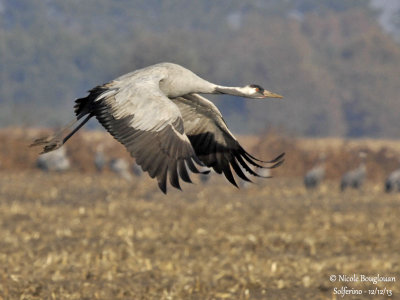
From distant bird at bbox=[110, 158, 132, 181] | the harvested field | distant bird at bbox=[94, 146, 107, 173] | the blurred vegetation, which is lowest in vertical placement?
the harvested field

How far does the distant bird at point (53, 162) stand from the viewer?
21516mm

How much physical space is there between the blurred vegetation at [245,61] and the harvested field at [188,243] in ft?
130

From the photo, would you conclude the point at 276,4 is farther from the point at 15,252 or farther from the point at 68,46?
the point at 15,252

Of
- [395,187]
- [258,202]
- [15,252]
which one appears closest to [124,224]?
[15,252]

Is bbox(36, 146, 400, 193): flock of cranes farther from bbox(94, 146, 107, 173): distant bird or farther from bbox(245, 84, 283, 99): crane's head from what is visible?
bbox(245, 84, 283, 99): crane's head

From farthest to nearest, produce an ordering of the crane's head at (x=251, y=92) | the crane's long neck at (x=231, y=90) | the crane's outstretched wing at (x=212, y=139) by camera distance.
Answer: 1. the crane's outstretched wing at (x=212, y=139)
2. the crane's head at (x=251, y=92)
3. the crane's long neck at (x=231, y=90)

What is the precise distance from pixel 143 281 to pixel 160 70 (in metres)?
2.61

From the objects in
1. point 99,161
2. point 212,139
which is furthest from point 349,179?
point 212,139

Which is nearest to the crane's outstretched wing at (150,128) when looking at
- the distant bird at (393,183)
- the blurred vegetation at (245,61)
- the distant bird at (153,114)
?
the distant bird at (153,114)

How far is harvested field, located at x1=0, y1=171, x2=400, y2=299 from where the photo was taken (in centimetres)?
828

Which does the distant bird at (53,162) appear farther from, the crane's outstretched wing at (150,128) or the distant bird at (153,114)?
the crane's outstretched wing at (150,128)

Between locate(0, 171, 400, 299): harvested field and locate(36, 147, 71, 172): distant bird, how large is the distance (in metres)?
3.76

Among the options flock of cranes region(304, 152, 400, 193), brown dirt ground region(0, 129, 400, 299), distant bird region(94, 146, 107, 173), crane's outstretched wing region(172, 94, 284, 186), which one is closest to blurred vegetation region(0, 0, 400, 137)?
distant bird region(94, 146, 107, 173)

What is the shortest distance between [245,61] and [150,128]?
217 feet
